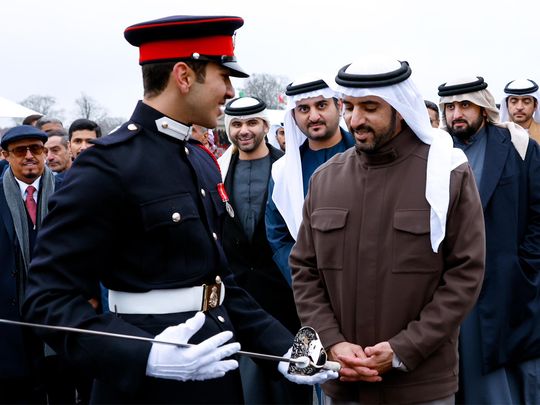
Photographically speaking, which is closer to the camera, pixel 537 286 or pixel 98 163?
pixel 98 163

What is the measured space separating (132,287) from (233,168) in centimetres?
355

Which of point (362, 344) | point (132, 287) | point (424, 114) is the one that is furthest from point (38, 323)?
point (424, 114)

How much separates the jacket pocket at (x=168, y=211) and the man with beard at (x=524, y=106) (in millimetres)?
6084

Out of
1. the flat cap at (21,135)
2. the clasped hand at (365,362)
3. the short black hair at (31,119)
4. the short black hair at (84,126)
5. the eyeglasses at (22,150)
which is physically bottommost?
the short black hair at (31,119)

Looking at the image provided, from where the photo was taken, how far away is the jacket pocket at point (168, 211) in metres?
2.63

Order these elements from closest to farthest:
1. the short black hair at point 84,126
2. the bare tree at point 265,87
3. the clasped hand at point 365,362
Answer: the clasped hand at point 365,362 → the short black hair at point 84,126 → the bare tree at point 265,87

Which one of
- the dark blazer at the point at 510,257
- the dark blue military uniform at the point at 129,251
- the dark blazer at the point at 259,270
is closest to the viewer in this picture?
the dark blue military uniform at the point at 129,251

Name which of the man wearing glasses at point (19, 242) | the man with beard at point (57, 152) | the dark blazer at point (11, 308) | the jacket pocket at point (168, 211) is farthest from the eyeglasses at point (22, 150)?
the jacket pocket at point (168, 211)

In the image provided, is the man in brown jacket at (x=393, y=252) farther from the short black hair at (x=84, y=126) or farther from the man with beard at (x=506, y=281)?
the short black hair at (x=84, y=126)

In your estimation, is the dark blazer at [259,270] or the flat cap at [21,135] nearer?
the flat cap at [21,135]

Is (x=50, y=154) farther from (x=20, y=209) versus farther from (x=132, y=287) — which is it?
(x=132, y=287)

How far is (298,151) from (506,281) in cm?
152

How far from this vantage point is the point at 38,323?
8.16 ft

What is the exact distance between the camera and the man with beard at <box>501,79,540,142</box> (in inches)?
326
